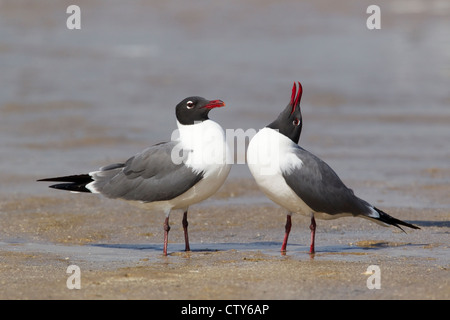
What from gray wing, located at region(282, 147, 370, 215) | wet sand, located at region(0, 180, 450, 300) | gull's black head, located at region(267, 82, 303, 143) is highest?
gull's black head, located at region(267, 82, 303, 143)

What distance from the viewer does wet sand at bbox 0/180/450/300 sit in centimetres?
618

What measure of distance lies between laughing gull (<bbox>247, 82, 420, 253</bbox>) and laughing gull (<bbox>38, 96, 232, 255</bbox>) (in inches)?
14.7

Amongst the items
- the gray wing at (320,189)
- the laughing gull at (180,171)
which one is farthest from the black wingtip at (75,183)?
the gray wing at (320,189)

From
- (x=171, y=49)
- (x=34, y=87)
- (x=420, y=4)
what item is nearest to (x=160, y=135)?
(x=34, y=87)

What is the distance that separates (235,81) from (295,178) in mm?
10268

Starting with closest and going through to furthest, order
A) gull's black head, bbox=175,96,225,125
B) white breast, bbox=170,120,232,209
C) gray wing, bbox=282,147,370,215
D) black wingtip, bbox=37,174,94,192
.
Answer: gray wing, bbox=282,147,370,215, white breast, bbox=170,120,232,209, gull's black head, bbox=175,96,225,125, black wingtip, bbox=37,174,94,192

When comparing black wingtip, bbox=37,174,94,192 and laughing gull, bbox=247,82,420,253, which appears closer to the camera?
laughing gull, bbox=247,82,420,253

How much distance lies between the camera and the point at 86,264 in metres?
7.22

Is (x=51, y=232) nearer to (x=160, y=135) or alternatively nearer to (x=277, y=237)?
(x=277, y=237)
